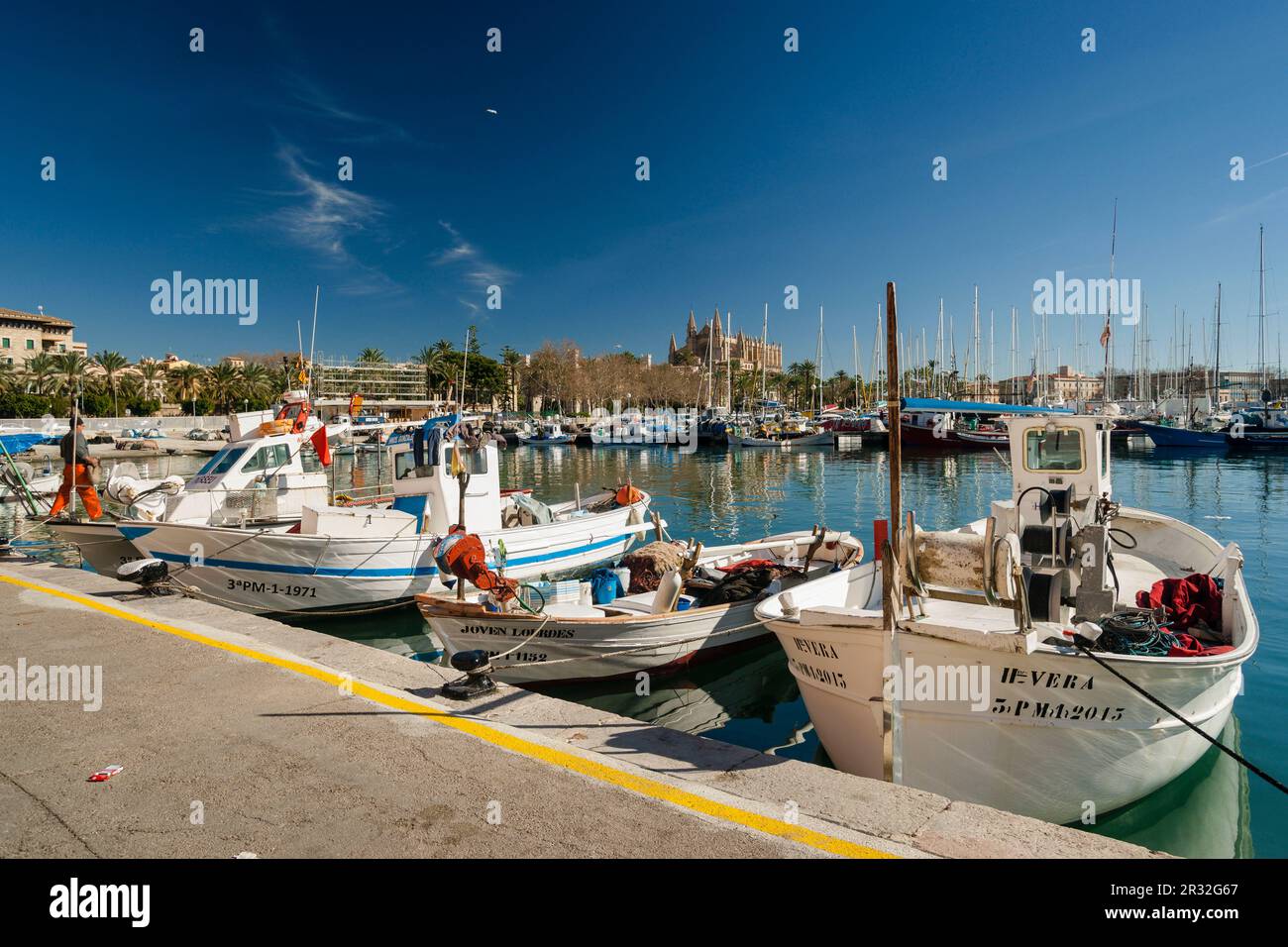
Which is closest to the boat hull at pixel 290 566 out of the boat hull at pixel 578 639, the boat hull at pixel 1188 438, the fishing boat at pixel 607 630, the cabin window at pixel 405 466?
the cabin window at pixel 405 466

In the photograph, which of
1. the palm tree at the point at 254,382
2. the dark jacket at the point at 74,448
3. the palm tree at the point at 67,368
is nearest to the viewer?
the dark jacket at the point at 74,448

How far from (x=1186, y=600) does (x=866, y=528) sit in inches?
654

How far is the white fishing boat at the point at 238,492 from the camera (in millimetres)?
14508

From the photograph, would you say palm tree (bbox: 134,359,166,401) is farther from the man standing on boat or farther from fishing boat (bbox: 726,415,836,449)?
the man standing on boat

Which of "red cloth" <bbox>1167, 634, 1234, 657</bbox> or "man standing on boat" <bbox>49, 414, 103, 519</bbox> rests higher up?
"man standing on boat" <bbox>49, 414, 103, 519</bbox>

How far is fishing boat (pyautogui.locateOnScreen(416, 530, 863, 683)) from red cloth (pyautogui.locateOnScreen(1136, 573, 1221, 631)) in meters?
4.40

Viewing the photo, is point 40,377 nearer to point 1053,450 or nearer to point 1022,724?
point 1053,450

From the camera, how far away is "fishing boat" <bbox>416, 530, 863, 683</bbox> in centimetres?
944

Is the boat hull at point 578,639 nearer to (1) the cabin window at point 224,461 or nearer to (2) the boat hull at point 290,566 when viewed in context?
(2) the boat hull at point 290,566

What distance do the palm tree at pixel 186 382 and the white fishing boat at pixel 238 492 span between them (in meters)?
89.2

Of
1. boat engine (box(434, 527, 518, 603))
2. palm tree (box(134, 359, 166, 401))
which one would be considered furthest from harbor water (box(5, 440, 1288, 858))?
palm tree (box(134, 359, 166, 401))

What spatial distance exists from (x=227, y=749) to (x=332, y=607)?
30.5 ft
